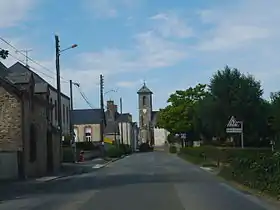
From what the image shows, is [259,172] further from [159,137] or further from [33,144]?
[159,137]

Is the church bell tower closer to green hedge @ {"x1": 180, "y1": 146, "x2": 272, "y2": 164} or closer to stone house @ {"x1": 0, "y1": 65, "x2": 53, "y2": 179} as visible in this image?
green hedge @ {"x1": 180, "y1": 146, "x2": 272, "y2": 164}

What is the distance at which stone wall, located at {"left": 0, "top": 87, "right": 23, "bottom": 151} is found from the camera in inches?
1591

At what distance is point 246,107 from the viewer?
57875 millimetres

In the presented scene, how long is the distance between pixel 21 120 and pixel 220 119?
999 inches

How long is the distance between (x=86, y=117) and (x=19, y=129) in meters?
88.6

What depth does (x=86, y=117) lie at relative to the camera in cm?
12888

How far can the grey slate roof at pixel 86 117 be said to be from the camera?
127 m

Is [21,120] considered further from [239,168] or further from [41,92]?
[239,168]

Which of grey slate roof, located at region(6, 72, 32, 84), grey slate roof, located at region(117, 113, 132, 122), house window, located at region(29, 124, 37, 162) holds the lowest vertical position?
house window, located at region(29, 124, 37, 162)

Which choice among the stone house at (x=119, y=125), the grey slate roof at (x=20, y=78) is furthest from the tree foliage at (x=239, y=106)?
the stone house at (x=119, y=125)

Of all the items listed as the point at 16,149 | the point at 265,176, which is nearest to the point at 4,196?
the point at 265,176

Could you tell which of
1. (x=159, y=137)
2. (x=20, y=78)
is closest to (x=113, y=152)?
(x=20, y=78)

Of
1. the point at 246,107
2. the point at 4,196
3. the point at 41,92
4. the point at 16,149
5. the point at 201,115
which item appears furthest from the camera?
the point at 201,115

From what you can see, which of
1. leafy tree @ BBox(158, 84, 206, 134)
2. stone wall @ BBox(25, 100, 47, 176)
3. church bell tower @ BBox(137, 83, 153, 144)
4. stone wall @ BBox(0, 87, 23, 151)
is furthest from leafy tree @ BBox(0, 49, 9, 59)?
church bell tower @ BBox(137, 83, 153, 144)
